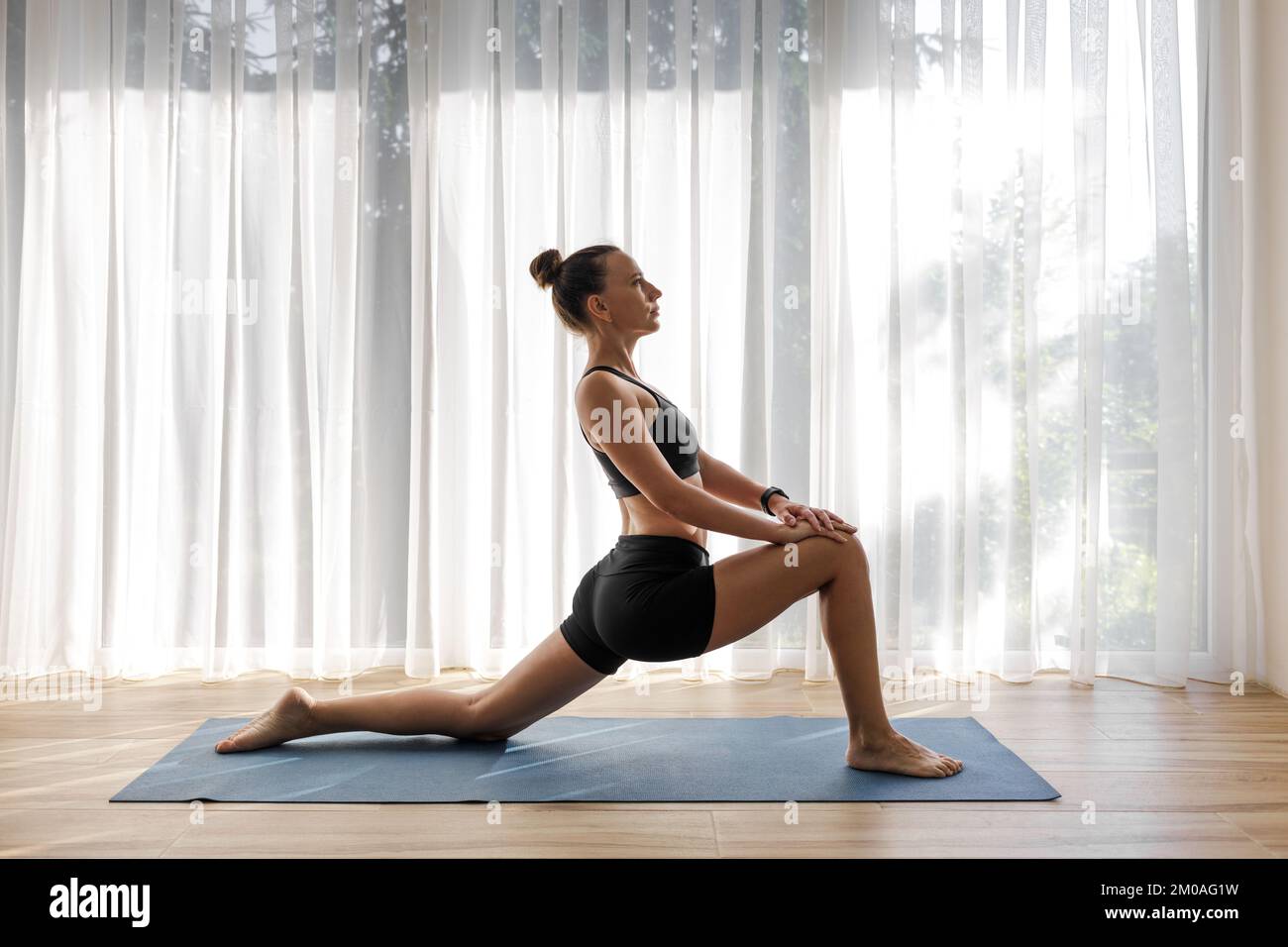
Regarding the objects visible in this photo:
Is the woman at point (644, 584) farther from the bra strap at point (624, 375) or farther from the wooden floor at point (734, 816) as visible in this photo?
the wooden floor at point (734, 816)

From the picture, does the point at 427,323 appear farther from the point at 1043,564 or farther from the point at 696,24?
the point at 1043,564

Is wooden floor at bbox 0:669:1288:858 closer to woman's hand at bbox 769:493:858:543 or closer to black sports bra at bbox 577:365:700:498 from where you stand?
woman's hand at bbox 769:493:858:543

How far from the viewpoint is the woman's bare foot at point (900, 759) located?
209 centimetres

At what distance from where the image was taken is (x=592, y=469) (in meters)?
3.13

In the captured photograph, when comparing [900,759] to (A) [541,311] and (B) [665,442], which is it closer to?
(B) [665,442]

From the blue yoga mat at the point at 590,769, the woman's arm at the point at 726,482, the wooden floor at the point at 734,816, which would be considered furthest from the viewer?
the woman's arm at the point at 726,482

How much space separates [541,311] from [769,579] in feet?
4.73

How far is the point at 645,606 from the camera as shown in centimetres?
203

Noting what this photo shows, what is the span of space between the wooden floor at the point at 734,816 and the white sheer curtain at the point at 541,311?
2.09 feet

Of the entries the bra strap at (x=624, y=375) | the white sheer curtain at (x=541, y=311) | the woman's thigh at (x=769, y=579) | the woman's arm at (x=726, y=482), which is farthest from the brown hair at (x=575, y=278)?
the white sheer curtain at (x=541, y=311)

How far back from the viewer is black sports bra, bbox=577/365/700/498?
215cm

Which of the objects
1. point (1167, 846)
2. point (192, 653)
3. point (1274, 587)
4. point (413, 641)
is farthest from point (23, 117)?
point (1274, 587)

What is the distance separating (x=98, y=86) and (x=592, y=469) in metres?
1.92

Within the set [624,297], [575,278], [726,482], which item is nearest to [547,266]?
[575,278]
